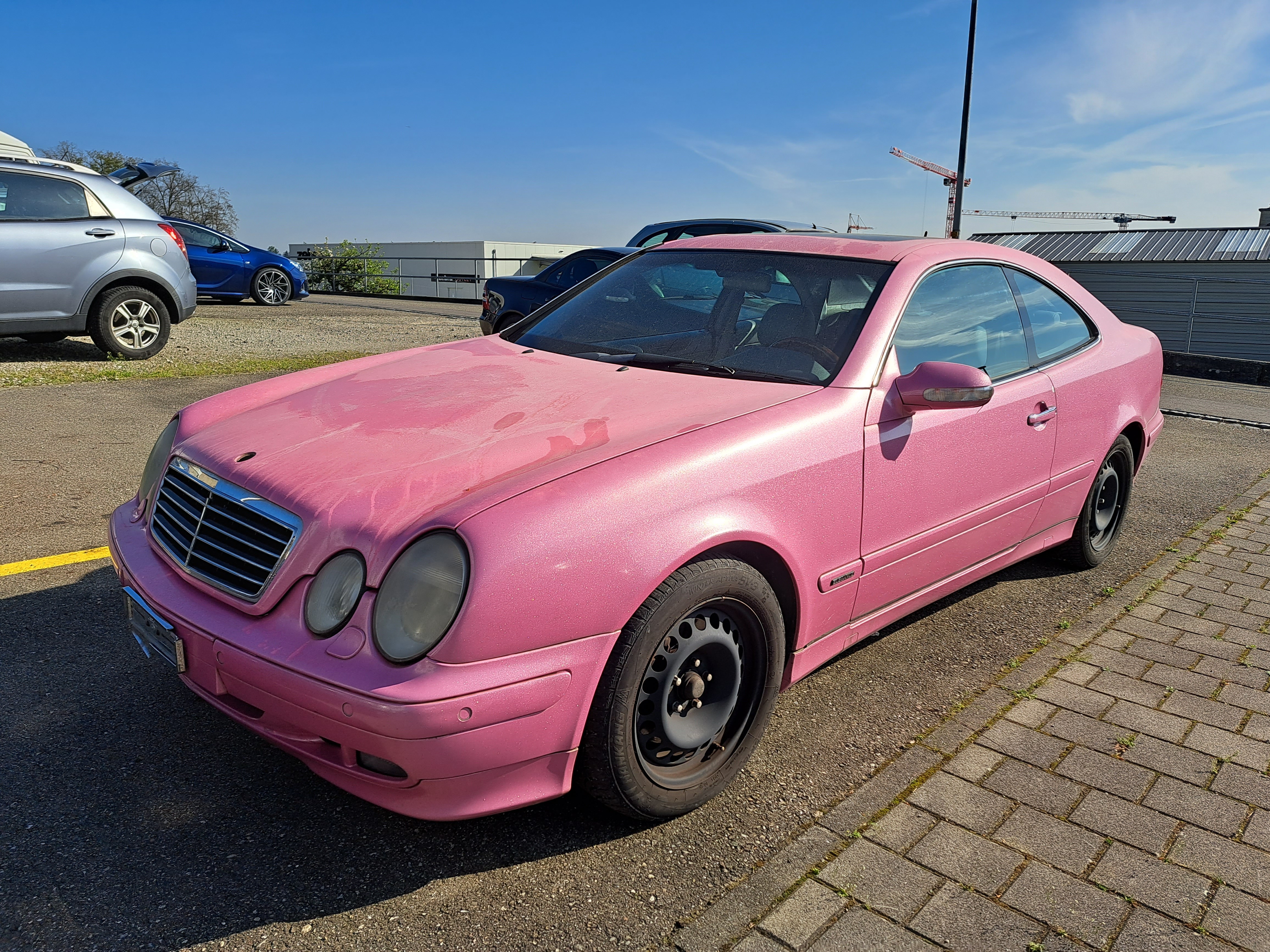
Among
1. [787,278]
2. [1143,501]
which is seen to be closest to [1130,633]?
[787,278]

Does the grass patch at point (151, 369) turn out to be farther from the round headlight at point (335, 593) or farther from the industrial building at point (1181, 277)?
the industrial building at point (1181, 277)

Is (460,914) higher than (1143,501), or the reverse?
(1143,501)

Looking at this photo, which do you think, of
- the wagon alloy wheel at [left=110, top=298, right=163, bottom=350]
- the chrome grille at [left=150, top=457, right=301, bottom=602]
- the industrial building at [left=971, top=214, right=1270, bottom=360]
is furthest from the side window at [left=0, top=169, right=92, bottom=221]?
the industrial building at [left=971, top=214, right=1270, bottom=360]

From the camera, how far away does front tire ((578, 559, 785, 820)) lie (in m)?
2.29

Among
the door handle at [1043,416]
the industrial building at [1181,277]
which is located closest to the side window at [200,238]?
the door handle at [1043,416]

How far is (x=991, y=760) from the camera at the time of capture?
2.90 meters

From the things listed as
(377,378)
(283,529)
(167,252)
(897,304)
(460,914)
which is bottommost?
(460,914)

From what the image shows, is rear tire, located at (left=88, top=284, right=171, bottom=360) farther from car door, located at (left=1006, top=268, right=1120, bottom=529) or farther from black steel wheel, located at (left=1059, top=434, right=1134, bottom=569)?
black steel wheel, located at (left=1059, top=434, right=1134, bottom=569)

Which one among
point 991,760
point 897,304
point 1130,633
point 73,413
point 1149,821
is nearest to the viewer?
point 1149,821

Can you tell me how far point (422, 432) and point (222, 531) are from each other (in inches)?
22.1

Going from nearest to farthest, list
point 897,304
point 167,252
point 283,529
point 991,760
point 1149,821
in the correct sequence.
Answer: point 283,529 → point 1149,821 → point 991,760 → point 897,304 → point 167,252

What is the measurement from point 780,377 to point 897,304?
51 centimetres

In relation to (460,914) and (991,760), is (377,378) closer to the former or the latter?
(460,914)

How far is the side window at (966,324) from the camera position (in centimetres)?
327
